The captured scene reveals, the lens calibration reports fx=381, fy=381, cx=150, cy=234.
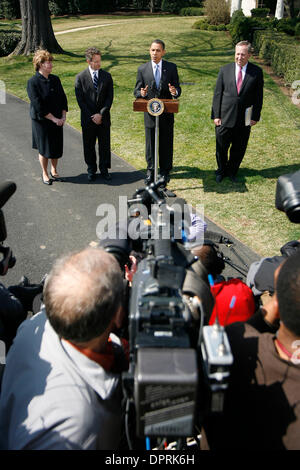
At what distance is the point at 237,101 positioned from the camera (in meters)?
6.14

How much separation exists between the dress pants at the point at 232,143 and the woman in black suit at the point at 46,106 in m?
2.67

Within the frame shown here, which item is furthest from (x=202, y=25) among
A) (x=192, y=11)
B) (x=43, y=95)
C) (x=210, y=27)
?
(x=43, y=95)

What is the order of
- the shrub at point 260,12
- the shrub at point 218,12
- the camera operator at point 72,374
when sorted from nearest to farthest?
the camera operator at point 72,374 → the shrub at point 218,12 → the shrub at point 260,12

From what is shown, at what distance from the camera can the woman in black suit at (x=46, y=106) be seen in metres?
5.85

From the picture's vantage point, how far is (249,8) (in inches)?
1150

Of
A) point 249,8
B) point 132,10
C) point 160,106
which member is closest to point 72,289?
point 160,106

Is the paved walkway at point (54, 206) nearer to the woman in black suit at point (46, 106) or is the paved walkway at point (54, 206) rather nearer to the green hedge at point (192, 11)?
the woman in black suit at point (46, 106)

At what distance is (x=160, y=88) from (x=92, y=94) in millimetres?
1136

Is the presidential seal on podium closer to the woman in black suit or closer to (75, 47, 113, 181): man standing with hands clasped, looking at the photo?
(75, 47, 113, 181): man standing with hands clasped

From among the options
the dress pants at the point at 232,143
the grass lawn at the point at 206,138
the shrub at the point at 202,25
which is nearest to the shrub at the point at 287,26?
the grass lawn at the point at 206,138

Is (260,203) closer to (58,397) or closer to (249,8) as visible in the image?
(58,397)

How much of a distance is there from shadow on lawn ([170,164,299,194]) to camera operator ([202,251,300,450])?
196 inches

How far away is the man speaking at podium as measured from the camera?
242 inches

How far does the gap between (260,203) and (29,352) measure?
5.02 m
